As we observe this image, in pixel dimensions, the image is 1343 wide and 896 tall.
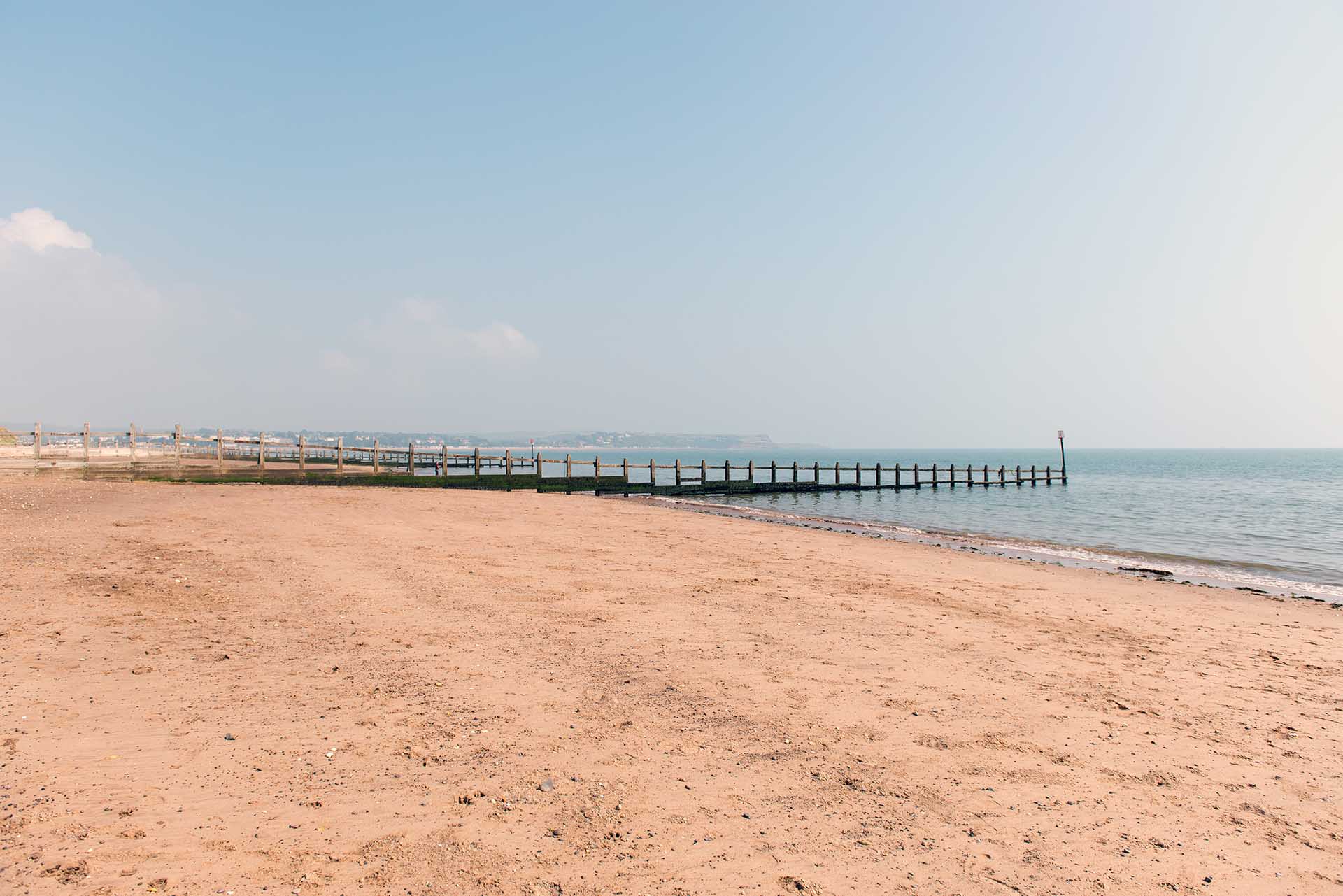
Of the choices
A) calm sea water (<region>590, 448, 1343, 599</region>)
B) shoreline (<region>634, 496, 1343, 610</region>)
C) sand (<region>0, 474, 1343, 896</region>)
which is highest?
sand (<region>0, 474, 1343, 896</region>)

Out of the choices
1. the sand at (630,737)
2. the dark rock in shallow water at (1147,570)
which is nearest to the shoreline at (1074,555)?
the dark rock in shallow water at (1147,570)

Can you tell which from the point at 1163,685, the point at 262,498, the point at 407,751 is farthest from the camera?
the point at 262,498

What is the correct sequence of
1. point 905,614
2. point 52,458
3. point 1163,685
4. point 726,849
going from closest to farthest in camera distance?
1. point 726,849
2. point 1163,685
3. point 905,614
4. point 52,458

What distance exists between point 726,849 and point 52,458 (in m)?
37.3

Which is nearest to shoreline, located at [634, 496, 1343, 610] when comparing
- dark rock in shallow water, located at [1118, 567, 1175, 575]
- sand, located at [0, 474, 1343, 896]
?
dark rock in shallow water, located at [1118, 567, 1175, 575]

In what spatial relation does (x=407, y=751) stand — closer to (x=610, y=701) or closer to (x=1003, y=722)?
(x=610, y=701)

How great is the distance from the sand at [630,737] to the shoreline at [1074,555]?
3774mm

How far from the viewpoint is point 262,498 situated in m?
19.4

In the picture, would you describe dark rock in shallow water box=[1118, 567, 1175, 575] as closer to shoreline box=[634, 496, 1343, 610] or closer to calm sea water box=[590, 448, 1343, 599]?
shoreline box=[634, 496, 1343, 610]

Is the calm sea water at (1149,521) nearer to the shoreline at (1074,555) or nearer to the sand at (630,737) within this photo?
the shoreline at (1074,555)

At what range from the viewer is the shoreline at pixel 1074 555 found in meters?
13.8

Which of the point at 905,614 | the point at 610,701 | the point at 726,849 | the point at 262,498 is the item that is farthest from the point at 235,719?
the point at 262,498

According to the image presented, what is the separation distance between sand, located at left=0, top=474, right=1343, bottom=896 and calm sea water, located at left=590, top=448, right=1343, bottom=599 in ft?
25.2

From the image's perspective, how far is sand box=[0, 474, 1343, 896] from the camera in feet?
11.4
